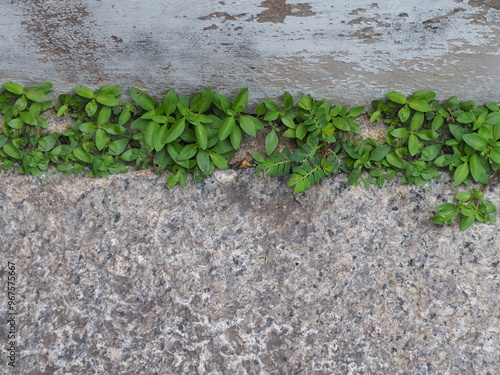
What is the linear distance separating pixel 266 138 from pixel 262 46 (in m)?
0.48

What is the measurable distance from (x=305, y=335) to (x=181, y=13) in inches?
58.4

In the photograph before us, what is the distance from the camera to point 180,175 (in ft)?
7.91

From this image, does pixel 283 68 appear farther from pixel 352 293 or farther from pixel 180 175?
pixel 352 293

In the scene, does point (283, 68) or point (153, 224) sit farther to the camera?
point (153, 224)

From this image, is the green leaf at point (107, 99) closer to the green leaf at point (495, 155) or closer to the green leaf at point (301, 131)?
the green leaf at point (301, 131)

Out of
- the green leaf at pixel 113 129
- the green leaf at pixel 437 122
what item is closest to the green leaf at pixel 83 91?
the green leaf at pixel 113 129

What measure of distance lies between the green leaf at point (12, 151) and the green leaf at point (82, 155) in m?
0.28

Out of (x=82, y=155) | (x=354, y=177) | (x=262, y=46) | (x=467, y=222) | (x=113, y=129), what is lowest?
(x=467, y=222)

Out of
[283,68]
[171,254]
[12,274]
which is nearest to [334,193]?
[283,68]

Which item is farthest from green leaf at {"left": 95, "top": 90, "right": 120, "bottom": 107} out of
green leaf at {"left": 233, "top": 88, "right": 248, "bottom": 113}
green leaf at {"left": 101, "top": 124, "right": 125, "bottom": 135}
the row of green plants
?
green leaf at {"left": 233, "top": 88, "right": 248, "bottom": 113}

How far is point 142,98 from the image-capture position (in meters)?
2.34

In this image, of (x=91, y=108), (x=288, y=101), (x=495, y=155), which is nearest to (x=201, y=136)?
(x=288, y=101)

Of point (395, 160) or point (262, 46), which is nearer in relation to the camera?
point (262, 46)

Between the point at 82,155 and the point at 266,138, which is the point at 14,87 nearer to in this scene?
the point at 82,155
